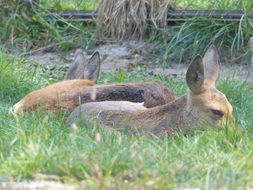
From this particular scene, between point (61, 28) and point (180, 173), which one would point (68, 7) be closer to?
point (61, 28)

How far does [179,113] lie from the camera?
20.5ft

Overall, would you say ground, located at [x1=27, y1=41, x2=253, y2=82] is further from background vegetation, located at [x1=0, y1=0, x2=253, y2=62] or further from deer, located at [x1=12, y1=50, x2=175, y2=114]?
deer, located at [x1=12, y1=50, x2=175, y2=114]

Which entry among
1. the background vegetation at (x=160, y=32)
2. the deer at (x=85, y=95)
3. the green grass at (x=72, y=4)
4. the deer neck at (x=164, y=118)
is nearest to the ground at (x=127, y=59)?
the background vegetation at (x=160, y=32)

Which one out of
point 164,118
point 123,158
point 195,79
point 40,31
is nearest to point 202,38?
point 40,31

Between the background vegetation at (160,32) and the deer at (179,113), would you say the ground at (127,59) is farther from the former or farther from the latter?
the deer at (179,113)

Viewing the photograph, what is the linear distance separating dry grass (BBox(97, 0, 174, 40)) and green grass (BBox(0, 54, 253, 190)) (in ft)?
18.5

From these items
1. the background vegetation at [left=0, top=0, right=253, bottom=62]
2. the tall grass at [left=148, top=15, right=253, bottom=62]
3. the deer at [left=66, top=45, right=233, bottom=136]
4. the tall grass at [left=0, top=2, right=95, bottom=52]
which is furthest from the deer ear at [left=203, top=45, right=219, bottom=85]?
the tall grass at [left=0, top=2, right=95, bottom=52]

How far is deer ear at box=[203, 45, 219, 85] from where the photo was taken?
6.67m

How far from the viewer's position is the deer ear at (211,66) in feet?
21.9

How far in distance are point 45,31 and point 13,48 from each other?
3.22ft

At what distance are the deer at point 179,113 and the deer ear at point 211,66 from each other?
0.66ft

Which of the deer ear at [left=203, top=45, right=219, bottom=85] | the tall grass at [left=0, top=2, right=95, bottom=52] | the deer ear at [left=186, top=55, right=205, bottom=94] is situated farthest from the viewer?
the tall grass at [left=0, top=2, right=95, bottom=52]

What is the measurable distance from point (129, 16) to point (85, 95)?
4717mm

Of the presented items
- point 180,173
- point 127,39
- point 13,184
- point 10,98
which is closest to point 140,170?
point 180,173
